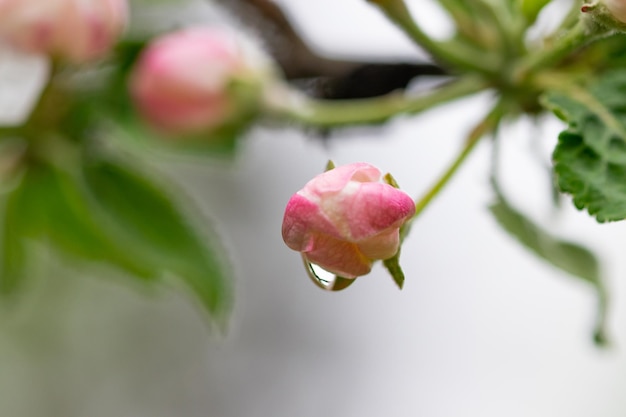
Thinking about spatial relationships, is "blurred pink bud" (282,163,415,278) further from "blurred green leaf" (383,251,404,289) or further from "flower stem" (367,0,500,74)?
"flower stem" (367,0,500,74)

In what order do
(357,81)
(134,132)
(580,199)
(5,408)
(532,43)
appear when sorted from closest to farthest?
(580,199)
(532,43)
(357,81)
(134,132)
(5,408)

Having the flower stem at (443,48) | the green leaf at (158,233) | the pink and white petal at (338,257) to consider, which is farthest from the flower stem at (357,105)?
the pink and white petal at (338,257)

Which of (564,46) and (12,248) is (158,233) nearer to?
(12,248)

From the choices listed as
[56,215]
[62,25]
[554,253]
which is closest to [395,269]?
[554,253]

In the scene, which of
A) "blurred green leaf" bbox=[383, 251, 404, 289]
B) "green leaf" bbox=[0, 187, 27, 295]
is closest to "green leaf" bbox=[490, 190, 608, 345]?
"blurred green leaf" bbox=[383, 251, 404, 289]

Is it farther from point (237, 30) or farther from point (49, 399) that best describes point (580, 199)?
point (49, 399)

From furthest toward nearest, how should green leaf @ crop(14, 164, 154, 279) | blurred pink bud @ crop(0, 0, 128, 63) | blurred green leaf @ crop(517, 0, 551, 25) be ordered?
green leaf @ crop(14, 164, 154, 279), blurred pink bud @ crop(0, 0, 128, 63), blurred green leaf @ crop(517, 0, 551, 25)

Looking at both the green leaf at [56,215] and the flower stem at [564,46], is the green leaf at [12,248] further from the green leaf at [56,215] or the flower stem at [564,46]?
the flower stem at [564,46]

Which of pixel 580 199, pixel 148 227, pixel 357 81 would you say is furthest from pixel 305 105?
pixel 580 199
